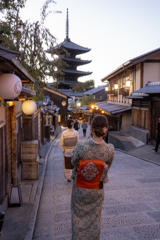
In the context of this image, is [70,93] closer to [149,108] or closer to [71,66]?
[71,66]

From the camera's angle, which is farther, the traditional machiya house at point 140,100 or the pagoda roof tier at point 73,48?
the pagoda roof tier at point 73,48

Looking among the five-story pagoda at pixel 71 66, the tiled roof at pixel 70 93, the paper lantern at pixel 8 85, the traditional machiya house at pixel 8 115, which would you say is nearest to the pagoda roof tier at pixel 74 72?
the five-story pagoda at pixel 71 66

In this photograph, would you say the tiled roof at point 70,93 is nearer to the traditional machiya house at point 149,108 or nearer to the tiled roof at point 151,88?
the traditional machiya house at point 149,108

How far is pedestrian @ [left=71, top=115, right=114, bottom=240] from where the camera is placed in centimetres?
302

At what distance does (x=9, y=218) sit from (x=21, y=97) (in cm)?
305

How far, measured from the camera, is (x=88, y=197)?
3.10 m

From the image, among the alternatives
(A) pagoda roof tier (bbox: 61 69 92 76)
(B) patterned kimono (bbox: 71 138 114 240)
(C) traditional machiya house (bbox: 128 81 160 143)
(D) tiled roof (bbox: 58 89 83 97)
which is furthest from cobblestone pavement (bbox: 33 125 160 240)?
(D) tiled roof (bbox: 58 89 83 97)

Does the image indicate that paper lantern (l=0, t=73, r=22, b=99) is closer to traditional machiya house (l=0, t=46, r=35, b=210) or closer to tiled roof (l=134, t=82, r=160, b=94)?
traditional machiya house (l=0, t=46, r=35, b=210)

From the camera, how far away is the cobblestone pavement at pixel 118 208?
12.7ft

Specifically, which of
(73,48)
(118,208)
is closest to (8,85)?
(118,208)

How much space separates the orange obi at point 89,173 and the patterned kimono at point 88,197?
1cm

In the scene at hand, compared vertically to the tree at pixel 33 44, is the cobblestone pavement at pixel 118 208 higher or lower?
lower

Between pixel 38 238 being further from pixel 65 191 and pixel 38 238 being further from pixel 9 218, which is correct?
pixel 65 191

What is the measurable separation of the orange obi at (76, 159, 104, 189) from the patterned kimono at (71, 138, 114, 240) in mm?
13
